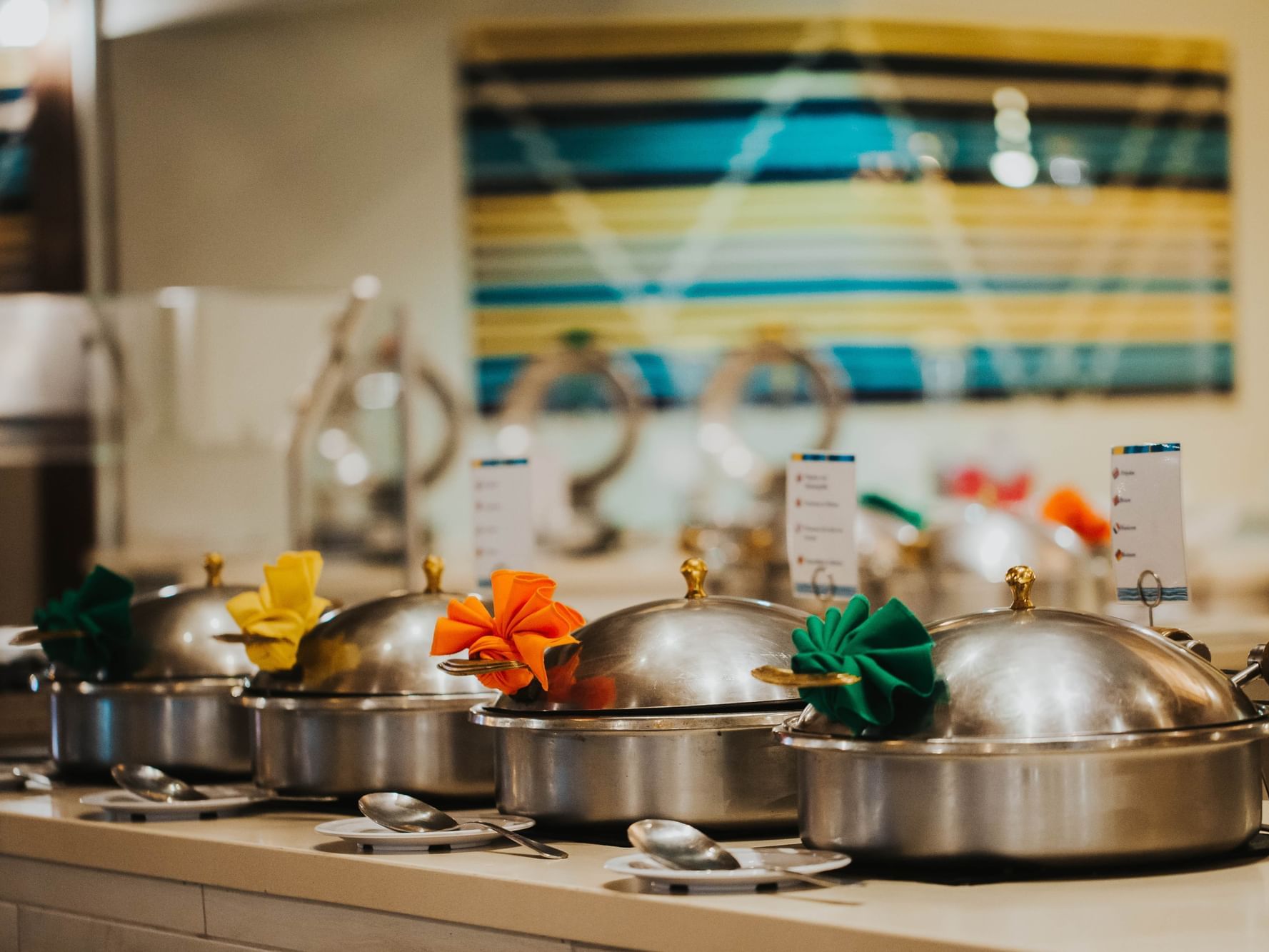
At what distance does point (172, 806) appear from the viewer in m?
1.62

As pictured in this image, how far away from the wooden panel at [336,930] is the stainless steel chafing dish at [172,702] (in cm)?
36

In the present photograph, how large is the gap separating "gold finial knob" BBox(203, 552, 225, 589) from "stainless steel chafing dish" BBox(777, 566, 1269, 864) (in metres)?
0.98

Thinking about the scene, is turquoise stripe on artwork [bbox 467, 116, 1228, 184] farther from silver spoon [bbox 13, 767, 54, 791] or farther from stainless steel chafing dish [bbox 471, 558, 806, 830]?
stainless steel chafing dish [bbox 471, 558, 806, 830]

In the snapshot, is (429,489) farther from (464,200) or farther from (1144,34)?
(1144,34)

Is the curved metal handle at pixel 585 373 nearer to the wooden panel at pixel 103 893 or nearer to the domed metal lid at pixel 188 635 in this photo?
the domed metal lid at pixel 188 635

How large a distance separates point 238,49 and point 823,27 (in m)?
2.19

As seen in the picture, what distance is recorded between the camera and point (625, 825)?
1341 mm

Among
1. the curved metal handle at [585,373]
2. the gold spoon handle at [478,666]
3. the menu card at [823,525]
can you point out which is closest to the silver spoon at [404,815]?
the gold spoon handle at [478,666]

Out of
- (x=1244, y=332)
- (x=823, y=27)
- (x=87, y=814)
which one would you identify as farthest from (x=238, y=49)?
(x=87, y=814)

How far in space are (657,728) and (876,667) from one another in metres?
0.23

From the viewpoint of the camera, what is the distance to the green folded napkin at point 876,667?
1.14 m

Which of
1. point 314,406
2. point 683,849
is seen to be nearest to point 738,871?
point 683,849

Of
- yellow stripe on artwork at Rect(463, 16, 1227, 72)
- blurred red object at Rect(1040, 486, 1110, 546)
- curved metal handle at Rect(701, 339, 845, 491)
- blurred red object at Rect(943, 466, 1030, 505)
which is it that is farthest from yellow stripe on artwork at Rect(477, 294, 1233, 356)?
blurred red object at Rect(1040, 486, 1110, 546)

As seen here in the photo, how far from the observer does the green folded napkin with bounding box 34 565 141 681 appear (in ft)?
Result: 6.09
